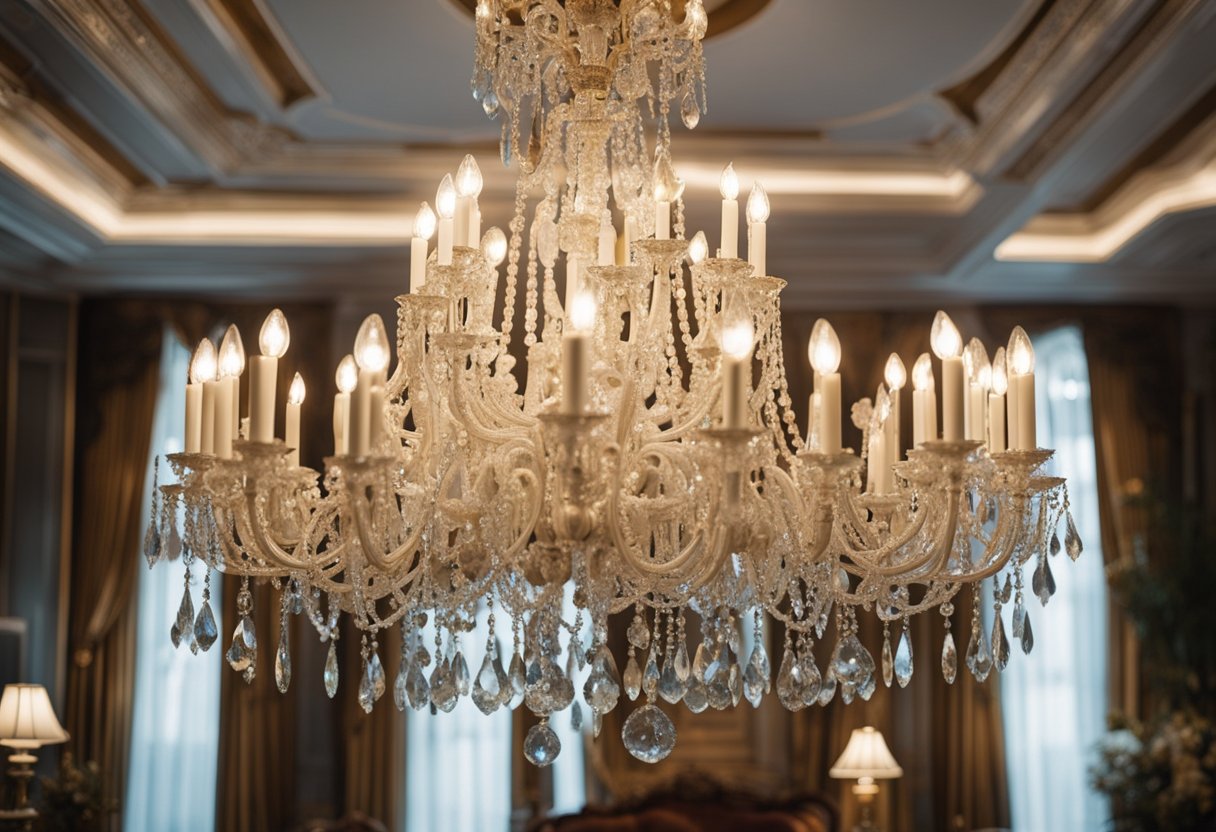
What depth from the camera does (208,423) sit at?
2670mm

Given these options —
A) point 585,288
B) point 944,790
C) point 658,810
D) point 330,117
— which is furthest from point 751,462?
point 944,790

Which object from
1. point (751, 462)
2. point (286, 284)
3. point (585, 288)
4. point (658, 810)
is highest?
point (286, 284)

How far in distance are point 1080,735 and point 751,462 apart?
4832mm

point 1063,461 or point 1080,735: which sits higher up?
point 1063,461

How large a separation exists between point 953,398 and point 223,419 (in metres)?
1.30

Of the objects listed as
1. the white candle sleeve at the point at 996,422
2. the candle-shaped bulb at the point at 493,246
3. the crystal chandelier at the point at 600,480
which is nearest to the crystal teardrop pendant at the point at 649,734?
the crystal chandelier at the point at 600,480

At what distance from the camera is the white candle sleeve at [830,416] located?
255cm

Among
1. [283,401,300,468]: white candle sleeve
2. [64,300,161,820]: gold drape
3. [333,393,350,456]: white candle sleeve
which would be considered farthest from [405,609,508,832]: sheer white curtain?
[333,393,350,456]: white candle sleeve

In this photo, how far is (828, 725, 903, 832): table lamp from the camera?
5.96m

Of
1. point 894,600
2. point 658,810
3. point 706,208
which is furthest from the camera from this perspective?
point 658,810

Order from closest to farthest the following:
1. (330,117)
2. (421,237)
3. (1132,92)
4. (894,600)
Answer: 1. (894,600)
2. (421,237)
3. (1132,92)
4. (330,117)

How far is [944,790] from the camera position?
6.62m

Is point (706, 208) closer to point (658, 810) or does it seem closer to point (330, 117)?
point (330, 117)

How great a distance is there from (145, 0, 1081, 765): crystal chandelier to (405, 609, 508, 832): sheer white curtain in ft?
12.8
